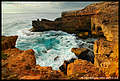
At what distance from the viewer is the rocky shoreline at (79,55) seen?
3699 millimetres

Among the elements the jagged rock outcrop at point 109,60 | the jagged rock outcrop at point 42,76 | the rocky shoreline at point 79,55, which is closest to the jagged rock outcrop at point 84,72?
the rocky shoreline at point 79,55

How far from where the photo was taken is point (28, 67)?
4.26 metres

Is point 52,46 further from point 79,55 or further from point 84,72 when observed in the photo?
point 84,72

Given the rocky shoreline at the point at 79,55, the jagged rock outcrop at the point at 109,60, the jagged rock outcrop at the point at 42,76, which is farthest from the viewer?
the jagged rock outcrop at the point at 109,60

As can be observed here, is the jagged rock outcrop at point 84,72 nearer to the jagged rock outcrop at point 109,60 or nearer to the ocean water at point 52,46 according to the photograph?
the jagged rock outcrop at point 109,60

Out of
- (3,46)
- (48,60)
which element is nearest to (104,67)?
(3,46)

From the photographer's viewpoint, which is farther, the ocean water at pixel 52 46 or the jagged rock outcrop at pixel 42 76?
the ocean water at pixel 52 46

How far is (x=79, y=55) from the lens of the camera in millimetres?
13141

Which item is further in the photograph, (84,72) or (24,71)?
(84,72)

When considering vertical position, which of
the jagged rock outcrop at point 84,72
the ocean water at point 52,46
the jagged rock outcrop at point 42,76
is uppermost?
the jagged rock outcrop at point 42,76

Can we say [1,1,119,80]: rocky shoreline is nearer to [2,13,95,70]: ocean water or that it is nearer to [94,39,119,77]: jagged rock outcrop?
[94,39,119,77]: jagged rock outcrop

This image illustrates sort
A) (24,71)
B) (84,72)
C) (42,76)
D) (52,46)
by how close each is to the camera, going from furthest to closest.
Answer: (52,46)
(84,72)
(24,71)
(42,76)

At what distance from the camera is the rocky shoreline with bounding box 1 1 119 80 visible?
3.70 metres

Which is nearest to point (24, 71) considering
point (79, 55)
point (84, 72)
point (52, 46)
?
point (84, 72)
